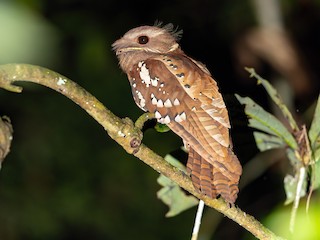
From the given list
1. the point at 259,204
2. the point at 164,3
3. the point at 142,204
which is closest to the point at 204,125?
the point at 259,204

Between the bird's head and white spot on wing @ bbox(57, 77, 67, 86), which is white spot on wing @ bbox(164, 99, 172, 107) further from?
white spot on wing @ bbox(57, 77, 67, 86)

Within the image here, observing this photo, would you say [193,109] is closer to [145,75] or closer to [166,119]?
[166,119]

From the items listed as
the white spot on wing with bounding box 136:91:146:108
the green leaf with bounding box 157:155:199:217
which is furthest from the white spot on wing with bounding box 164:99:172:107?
the green leaf with bounding box 157:155:199:217

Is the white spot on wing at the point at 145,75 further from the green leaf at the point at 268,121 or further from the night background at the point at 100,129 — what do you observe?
the night background at the point at 100,129

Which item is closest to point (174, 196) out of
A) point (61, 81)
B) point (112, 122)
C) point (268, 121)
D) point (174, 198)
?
point (174, 198)

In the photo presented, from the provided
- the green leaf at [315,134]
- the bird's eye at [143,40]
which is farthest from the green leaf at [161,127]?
the bird's eye at [143,40]
